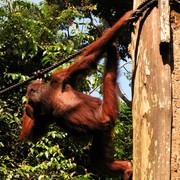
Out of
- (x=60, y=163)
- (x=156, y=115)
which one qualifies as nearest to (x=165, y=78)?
(x=156, y=115)

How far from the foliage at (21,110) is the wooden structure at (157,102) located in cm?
298

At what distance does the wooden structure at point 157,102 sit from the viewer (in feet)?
7.29

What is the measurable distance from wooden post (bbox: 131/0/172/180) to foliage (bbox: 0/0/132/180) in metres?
2.97

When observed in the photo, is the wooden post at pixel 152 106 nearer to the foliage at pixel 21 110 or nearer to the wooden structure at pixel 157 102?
the wooden structure at pixel 157 102

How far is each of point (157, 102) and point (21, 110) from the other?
418 centimetres

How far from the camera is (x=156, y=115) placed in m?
2.28

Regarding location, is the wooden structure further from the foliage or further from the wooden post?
the foliage

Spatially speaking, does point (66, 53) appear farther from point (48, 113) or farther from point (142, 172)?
point (142, 172)

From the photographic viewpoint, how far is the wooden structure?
222 centimetres

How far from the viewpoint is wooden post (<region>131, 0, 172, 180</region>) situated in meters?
2.22

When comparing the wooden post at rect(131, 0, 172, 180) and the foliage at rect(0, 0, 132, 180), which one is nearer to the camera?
the wooden post at rect(131, 0, 172, 180)

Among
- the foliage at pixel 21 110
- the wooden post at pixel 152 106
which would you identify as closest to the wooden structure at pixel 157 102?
the wooden post at pixel 152 106

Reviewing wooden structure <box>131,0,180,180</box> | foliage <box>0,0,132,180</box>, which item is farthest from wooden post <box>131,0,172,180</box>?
foliage <box>0,0,132,180</box>

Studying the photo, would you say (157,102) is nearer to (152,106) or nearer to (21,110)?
(152,106)
